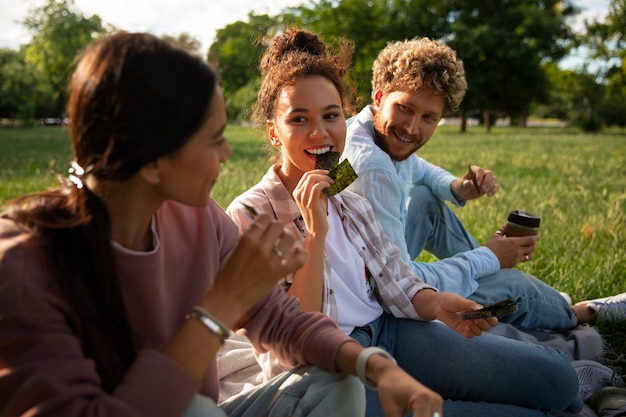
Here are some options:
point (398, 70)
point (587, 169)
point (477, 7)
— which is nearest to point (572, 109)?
point (477, 7)

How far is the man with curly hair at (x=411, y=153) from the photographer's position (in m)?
3.52

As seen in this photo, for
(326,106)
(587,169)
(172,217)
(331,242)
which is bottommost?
(587,169)

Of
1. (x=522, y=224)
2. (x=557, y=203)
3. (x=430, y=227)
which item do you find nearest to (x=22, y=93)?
(x=557, y=203)

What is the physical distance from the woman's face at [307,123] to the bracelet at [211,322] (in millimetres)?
1416

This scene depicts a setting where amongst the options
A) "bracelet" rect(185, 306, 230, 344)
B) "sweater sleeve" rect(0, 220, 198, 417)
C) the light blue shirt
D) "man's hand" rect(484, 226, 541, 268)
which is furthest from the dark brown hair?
"sweater sleeve" rect(0, 220, 198, 417)

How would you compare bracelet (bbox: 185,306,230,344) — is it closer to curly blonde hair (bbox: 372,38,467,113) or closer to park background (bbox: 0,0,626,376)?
park background (bbox: 0,0,626,376)

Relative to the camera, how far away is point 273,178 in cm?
292

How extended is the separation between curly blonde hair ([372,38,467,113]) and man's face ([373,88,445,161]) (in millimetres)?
52

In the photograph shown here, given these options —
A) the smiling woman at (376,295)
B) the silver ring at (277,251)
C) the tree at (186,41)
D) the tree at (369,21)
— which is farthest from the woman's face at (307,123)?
the tree at (369,21)

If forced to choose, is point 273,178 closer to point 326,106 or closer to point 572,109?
point 326,106

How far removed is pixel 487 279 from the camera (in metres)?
4.03

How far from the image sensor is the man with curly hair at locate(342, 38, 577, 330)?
11.5ft

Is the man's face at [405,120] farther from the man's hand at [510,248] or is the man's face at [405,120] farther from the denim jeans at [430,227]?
the man's hand at [510,248]

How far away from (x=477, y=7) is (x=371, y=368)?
141 feet
